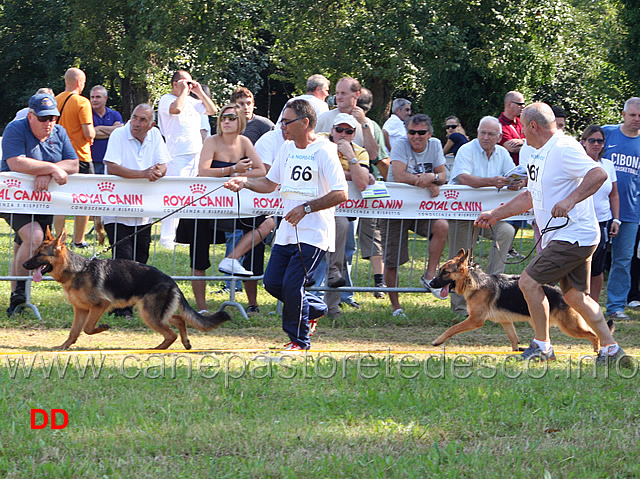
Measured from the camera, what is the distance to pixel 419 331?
8.92 metres

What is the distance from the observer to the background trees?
29391 millimetres

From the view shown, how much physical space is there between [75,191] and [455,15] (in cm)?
2404

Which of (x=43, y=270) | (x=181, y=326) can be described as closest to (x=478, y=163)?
(x=181, y=326)

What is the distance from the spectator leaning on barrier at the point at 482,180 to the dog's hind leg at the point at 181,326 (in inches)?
131

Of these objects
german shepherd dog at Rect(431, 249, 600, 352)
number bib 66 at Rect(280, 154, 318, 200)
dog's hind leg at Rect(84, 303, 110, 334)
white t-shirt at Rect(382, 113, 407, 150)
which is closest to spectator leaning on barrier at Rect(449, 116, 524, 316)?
german shepherd dog at Rect(431, 249, 600, 352)

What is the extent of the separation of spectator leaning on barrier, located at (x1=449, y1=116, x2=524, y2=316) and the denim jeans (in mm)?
1213

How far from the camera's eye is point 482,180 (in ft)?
31.0

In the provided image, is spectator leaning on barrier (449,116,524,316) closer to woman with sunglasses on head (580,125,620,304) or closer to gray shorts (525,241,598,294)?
woman with sunglasses on head (580,125,620,304)

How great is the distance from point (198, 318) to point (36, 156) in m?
2.50

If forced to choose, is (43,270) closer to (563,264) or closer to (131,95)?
(563,264)

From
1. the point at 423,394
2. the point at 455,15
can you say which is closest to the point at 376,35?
the point at 455,15

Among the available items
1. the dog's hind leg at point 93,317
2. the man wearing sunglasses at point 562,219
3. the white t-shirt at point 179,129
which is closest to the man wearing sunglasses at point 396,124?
the white t-shirt at point 179,129

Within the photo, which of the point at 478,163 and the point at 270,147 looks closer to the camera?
the point at 270,147

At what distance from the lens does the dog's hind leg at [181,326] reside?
24.6 feet
